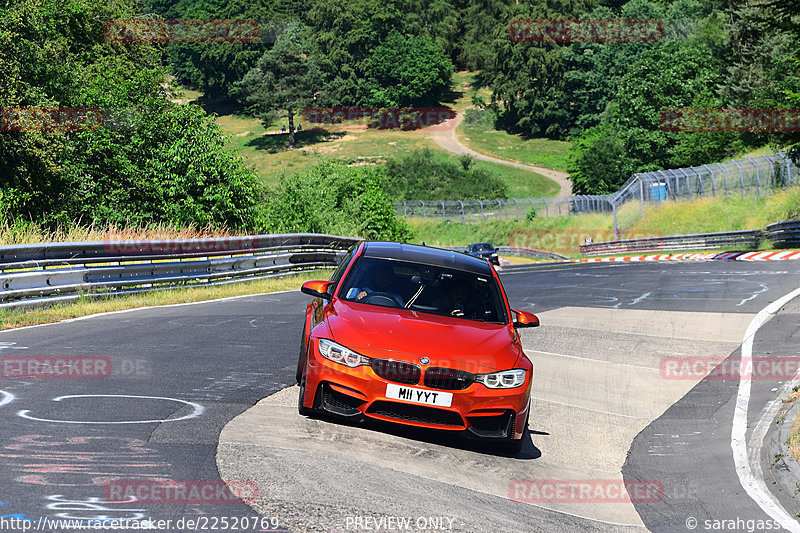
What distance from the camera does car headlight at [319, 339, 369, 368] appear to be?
23.9 ft

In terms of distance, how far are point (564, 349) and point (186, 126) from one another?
20.1 m

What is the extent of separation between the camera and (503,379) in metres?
7.44

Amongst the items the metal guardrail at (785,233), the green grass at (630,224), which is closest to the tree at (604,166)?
the green grass at (630,224)

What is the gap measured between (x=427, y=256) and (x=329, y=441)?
2643mm

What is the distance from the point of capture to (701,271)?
27297mm

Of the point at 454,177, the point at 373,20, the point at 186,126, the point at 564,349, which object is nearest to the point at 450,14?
the point at 373,20

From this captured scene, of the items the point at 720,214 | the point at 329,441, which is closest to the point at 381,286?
the point at 329,441

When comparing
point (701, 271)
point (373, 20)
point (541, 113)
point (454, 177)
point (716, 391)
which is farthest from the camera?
point (373, 20)

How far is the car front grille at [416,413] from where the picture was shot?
23.6 feet

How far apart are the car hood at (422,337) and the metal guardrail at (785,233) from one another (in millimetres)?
34358

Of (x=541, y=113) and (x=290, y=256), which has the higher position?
(x=290, y=256)

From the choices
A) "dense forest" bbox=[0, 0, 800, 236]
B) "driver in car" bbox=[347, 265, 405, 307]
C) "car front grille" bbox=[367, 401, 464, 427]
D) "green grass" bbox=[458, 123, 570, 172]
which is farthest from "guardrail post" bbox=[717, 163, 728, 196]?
"green grass" bbox=[458, 123, 570, 172]

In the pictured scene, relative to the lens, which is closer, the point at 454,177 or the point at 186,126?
the point at 186,126

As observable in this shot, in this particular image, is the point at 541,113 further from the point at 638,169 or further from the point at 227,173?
the point at 227,173
